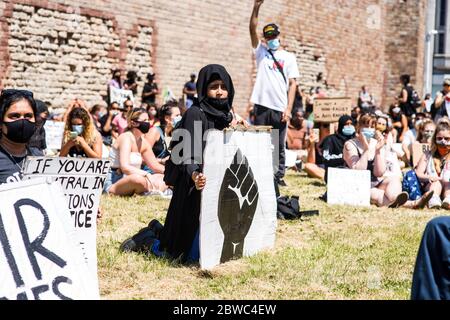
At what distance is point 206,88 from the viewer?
5668 millimetres

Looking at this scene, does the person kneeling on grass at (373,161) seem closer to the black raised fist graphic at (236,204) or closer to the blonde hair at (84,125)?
the blonde hair at (84,125)

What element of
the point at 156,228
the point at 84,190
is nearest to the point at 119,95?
the point at 156,228

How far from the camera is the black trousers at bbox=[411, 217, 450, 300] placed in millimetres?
3414

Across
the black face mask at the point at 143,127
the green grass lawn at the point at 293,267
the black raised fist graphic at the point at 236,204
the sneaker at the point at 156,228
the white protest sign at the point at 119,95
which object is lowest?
the green grass lawn at the point at 293,267

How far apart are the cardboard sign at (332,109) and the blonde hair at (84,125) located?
5917 millimetres

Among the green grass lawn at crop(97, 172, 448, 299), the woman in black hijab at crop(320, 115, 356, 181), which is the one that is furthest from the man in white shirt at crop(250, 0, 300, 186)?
the green grass lawn at crop(97, 172, 448, 299)

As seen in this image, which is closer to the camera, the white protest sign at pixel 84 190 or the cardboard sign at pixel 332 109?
the white protest sign at pixel 84 190

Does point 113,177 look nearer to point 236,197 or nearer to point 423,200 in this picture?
point 423,200

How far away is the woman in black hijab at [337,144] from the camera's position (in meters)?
10.3

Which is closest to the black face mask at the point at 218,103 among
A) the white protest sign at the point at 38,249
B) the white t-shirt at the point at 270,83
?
the white protest sign at the point at 38,249

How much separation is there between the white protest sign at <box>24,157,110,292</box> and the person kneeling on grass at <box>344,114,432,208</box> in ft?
16.4

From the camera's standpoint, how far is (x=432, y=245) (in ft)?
11.3

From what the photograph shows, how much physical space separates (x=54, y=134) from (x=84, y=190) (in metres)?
8.84

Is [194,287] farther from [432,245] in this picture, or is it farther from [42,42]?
[42,42]
